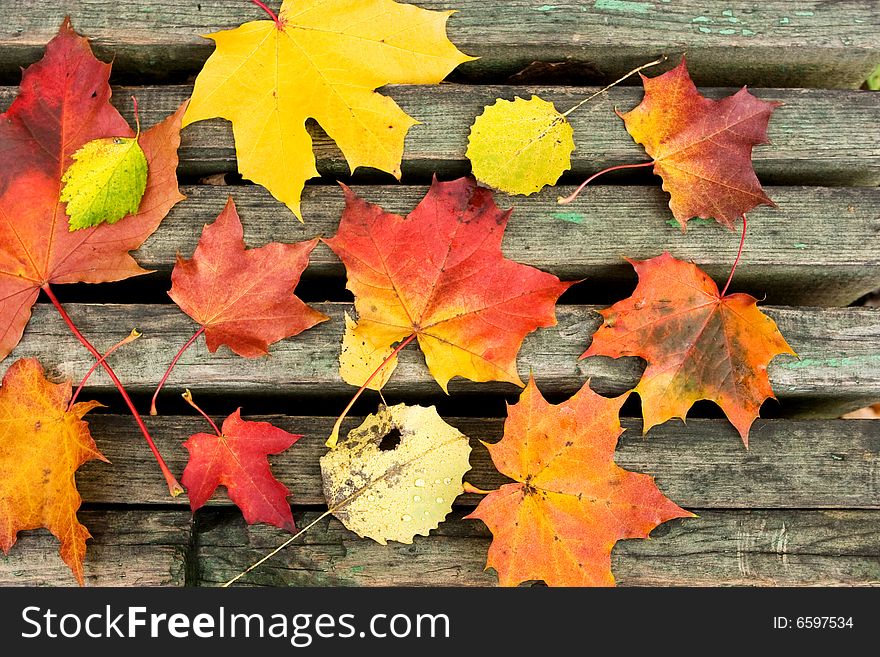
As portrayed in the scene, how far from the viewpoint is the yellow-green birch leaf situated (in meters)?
1.20

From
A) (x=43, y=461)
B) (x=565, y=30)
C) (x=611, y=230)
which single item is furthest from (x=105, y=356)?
(x=565, y=30)

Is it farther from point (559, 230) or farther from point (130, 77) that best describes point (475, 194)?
point (130, 77)

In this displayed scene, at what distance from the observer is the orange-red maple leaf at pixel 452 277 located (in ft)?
4.00

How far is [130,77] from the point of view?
139 centimetres

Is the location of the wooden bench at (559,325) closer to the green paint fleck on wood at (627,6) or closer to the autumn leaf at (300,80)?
the green paint fleck on wood at (627,6)

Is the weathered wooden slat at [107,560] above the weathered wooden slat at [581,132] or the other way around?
the other way around

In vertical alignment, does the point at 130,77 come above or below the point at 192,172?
above

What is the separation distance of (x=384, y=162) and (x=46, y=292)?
0.71 metres

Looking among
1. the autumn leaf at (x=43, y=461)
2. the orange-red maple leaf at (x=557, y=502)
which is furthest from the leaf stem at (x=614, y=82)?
the autumn leaf at (x=43, y=461)

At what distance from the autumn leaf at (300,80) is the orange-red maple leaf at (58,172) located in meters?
0.14

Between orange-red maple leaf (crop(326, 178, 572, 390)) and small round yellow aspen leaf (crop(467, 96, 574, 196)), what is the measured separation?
2.4 inches

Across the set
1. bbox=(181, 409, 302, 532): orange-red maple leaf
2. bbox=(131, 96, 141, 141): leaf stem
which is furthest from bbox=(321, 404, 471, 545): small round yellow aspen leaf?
bbox=(131, 96, 141, 141): leaf stem

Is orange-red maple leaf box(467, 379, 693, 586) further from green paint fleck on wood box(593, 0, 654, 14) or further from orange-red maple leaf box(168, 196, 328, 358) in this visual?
green paint fleck on wood box(593, 0, 654, 14)
